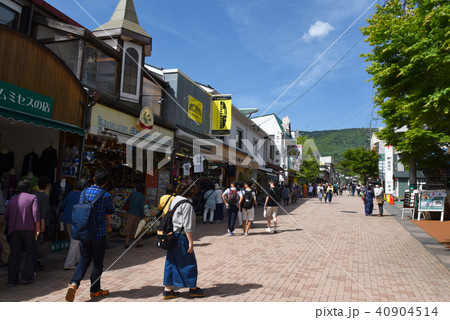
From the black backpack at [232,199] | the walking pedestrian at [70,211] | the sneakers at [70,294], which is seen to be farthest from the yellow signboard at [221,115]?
the sneakers at [70,294]

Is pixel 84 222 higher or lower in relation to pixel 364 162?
lower

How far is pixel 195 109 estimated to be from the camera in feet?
48.7

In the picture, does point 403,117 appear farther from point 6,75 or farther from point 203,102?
point 6,75

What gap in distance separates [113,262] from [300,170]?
37785 mm

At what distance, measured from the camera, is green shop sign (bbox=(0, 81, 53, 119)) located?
5734 millimetres

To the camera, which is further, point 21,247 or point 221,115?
point 221,115

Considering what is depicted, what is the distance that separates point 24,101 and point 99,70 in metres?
3.65

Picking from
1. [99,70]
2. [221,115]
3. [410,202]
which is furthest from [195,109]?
[410,202]

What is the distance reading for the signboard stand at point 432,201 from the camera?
1360 cm

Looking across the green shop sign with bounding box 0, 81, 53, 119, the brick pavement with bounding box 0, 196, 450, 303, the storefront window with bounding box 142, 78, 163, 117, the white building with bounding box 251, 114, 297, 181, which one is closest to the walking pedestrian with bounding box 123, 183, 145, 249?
A: the brick pavement with bounding box 0, 196, 450, 303

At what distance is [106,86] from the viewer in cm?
973

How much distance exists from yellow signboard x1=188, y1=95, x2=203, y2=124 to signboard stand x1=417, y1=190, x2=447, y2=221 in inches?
443

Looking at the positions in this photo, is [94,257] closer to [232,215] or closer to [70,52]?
[232,215]

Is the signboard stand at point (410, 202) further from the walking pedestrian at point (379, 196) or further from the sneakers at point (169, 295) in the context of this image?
the sneakers at point (169, 295)
